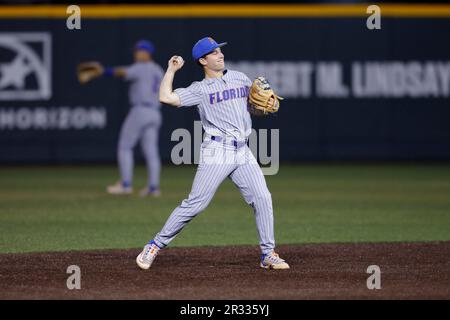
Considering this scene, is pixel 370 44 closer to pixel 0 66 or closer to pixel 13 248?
pixel 0 66

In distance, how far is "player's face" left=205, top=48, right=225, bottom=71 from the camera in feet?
27.0

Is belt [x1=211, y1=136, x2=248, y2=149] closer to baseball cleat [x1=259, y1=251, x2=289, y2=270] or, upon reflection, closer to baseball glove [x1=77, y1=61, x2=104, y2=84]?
baseball cleat [x1=259, y1=251, x2=289, y2=270]

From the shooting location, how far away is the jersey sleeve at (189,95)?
8047mm

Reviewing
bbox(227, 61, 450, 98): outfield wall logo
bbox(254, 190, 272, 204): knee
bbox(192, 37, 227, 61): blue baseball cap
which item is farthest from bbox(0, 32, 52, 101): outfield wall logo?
bbox(254, 190, 272, 204): knee

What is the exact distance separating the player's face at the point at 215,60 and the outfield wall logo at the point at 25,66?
39.6 ft

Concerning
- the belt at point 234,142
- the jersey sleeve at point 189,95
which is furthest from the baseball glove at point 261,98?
the jersey sleeve at point 189,95

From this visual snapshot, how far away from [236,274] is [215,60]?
1.81 metres

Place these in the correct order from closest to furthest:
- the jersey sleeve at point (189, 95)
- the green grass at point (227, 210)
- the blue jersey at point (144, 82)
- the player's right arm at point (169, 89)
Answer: the player's right arm at point (169, 89) → the jersey sleeve at point (189, 95) → the green grass at point (227, 210) → the blue jersey at point (144, 82)

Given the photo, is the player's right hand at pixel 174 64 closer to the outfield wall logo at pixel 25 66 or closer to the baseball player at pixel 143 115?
the baseball player at pixel 143 115

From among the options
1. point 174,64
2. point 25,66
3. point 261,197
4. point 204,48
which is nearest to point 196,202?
point 261,197

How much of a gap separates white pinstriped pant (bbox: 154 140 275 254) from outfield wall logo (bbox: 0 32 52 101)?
1218 cm

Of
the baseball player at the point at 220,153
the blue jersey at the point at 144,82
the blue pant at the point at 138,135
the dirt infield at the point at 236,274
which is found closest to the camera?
the dirt infield at the point at 236,274
